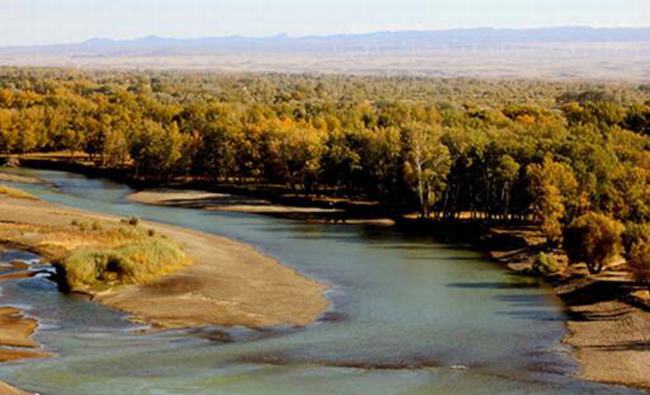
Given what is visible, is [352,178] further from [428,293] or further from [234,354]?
[234,354]

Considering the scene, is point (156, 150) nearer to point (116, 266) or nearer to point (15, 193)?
point (15, 193)

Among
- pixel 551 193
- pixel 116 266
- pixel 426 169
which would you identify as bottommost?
pixel 116 266

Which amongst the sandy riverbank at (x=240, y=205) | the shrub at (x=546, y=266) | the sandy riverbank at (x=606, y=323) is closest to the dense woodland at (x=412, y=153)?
the shrub at (x=546, y=266)

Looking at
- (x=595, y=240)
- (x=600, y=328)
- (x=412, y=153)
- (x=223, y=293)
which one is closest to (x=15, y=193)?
(x=412, y=153)

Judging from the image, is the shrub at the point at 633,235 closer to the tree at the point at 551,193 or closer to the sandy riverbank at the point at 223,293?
the tree at the point at 551,193

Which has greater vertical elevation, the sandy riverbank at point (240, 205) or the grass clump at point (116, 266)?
the grass clump at point (116, 266)

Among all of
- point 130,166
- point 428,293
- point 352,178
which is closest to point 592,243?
point 428,293
